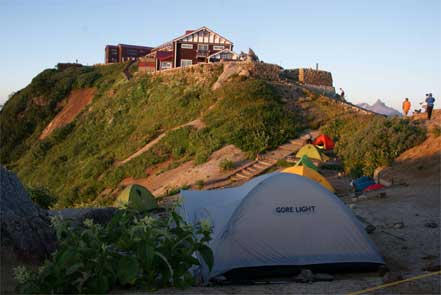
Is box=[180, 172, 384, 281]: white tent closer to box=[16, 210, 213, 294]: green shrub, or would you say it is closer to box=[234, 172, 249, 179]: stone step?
box=[16, 210, 213, 294]: green shrub

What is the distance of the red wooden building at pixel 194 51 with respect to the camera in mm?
49344

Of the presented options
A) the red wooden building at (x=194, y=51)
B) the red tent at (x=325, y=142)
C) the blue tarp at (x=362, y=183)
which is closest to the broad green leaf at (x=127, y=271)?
the blue tarp at (x=362, y=183)

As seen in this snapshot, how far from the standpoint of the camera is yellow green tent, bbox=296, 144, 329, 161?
24.2 m

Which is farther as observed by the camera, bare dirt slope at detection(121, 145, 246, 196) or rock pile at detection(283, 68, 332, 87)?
rock pile at detection(283, 68, 332, 87)

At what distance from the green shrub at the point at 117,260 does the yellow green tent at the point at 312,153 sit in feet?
56.2

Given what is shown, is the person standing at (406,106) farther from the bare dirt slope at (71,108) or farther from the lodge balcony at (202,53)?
the bare dirt slope at (71,108)

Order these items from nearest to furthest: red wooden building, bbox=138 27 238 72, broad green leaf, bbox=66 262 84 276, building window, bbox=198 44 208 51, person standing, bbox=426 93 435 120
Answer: broad green leaf, bbox=66 262 84 276 < person standing, bbox=426 93 435 120 < red wooden building, bbox=138 27 238 72 < building window, bbox=198 44 208 51

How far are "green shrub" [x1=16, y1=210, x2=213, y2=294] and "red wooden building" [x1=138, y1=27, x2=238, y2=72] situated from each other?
42041 millimetres

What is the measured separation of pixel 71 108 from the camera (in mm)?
51844

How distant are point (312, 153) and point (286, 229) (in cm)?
1541

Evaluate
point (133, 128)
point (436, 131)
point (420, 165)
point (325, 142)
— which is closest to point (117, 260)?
point (420, 165)

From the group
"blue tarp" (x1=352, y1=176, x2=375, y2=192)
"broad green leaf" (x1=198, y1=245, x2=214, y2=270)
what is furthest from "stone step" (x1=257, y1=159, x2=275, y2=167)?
"broad green leaf" (x1=198, y1=245, x2=214, y2=270)

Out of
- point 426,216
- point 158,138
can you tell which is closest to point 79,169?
point 158,138

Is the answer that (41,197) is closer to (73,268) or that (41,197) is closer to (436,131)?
(73,268)
